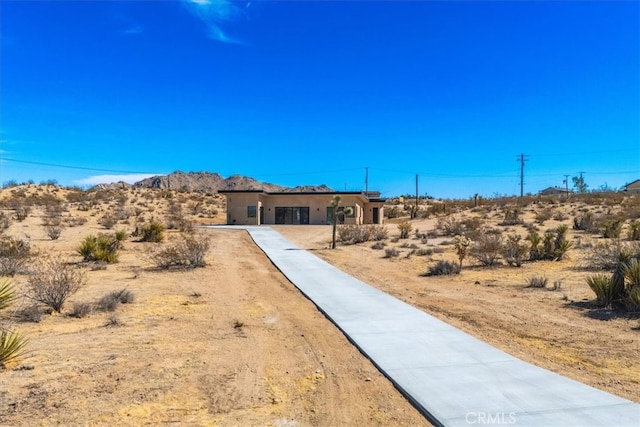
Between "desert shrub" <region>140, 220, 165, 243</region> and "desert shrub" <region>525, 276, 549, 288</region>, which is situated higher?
"desert shrub" <region>140, 220, 165, 243</region>

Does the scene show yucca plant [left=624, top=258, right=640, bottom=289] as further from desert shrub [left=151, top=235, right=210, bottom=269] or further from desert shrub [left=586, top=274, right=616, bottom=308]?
desert shrub [left=151, top=235, right=210, bottom=269]

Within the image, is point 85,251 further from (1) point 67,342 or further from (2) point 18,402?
(2) point 18,402

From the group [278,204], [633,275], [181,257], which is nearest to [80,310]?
[181,257]

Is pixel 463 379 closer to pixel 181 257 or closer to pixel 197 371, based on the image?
pixel 197 371

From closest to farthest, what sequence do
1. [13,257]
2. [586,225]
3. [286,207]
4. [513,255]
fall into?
[13,257] < [513,255] < [586,225] < [286,207]

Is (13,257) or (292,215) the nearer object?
(13,257)

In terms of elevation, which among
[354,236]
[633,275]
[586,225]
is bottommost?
[633,275]

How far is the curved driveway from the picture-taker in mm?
4969

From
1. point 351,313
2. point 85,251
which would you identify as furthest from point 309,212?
point 351,313

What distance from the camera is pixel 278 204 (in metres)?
50.9

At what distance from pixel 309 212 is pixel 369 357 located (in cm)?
4320

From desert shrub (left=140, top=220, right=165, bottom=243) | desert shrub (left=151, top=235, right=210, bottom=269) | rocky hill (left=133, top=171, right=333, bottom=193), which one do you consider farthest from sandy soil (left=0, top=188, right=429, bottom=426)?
rocky hill (left=133, top=171, right=333, bottom=193)

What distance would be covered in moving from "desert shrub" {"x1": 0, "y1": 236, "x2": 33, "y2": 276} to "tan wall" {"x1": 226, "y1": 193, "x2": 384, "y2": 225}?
2883cm

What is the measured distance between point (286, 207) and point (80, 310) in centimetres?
4096
